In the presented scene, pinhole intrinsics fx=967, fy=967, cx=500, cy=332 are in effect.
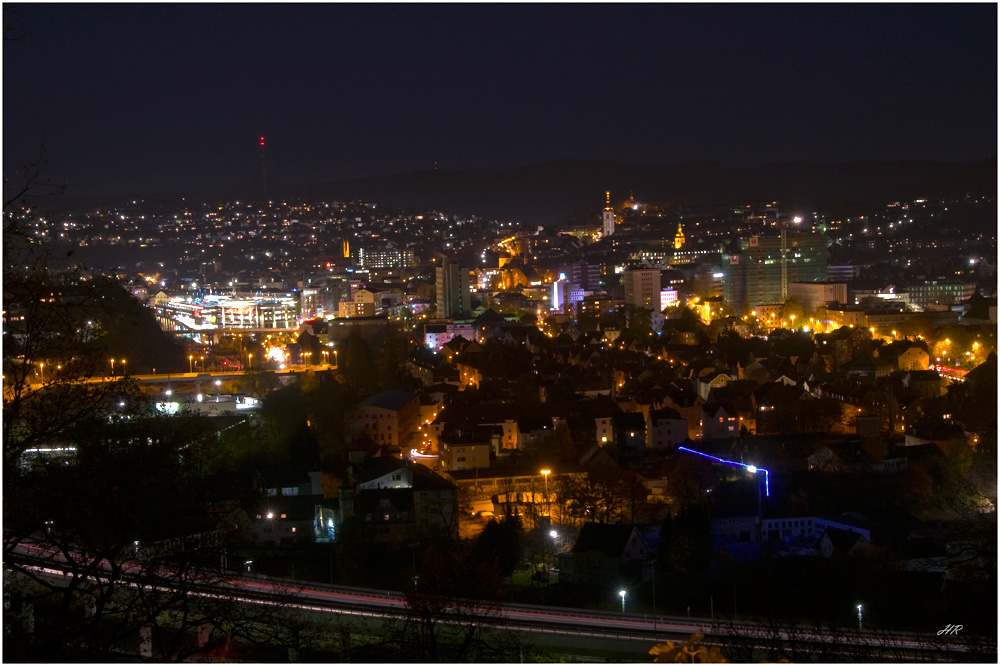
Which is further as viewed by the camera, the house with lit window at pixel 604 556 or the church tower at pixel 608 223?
the church tower at pixel 608 223

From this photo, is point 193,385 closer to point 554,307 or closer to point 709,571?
point 709,571

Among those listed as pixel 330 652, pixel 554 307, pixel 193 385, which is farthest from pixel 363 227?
pixel 330 652

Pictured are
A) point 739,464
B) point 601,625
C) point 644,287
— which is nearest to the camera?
point 601,625

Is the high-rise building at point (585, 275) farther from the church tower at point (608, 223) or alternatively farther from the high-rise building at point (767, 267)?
the church tower at point (608, 223)

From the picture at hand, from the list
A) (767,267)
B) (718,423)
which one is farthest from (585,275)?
(718,423)

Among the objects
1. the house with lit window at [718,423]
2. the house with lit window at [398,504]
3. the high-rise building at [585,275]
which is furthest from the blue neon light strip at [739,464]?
the high-rise building at [585,275]

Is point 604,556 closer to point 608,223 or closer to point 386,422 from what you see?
point 386,422

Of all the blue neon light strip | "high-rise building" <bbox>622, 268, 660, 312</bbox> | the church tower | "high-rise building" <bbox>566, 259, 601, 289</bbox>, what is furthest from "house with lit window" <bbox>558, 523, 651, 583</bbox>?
the church tower

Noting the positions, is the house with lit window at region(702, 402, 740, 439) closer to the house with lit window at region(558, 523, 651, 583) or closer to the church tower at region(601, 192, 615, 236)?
the house with lit window at region(558, 523, 651, 583)

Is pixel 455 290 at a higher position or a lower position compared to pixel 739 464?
higher
